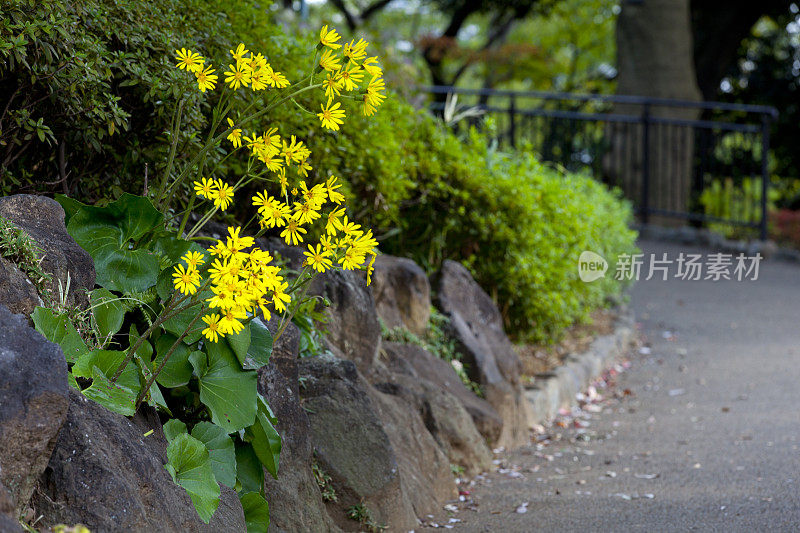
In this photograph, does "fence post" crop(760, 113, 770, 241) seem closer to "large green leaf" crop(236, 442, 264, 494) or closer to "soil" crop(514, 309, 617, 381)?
"soil" crop(514, 309, 617, 381)

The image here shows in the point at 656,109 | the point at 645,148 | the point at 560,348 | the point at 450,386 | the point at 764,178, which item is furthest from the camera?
the point at 656,109

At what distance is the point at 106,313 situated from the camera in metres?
2.62

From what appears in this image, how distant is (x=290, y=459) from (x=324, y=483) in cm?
32

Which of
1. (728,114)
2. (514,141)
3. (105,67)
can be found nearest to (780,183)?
(728,114)

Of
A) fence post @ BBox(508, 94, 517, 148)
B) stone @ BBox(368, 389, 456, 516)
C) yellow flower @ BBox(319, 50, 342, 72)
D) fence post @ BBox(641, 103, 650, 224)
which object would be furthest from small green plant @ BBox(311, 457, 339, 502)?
fence post @ BBox(641, 103, 650, 224)

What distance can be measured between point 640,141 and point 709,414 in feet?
26.3

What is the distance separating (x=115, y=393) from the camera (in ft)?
7.77

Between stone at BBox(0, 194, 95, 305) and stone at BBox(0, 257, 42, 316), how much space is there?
107mm

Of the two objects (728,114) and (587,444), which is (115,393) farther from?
(728,114)

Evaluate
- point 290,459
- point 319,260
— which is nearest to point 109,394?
point 319,260

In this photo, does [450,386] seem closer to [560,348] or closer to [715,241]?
[560,348]

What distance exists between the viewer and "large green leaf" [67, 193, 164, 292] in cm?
275

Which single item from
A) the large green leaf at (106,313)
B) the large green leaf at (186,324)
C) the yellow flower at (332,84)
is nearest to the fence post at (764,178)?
the yellow flower at (332,84)

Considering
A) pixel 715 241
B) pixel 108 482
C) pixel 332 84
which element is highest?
pixel 332 84
